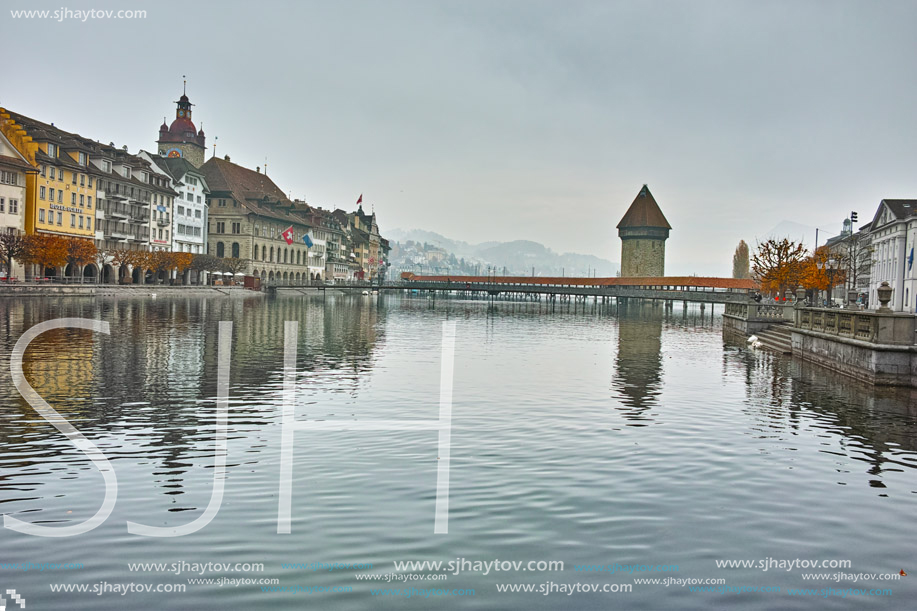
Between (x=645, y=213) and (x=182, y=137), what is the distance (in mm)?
95317

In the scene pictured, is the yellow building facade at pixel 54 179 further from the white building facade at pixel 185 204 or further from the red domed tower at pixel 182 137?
the red domed tower at pixel 182 137

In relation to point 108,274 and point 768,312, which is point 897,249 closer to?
point 768,312

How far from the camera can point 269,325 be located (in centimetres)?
4819

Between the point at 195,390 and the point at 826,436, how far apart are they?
628 inches

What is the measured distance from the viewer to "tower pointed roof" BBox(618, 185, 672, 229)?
16650cm

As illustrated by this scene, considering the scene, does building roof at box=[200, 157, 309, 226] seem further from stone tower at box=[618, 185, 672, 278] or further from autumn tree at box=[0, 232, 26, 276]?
stone tower at box=[618, 185, 672, 278]

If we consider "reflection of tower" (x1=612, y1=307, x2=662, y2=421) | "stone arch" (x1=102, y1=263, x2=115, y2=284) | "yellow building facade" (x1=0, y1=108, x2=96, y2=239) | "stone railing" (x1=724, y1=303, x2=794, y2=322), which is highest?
"yellow building facade" (x1=0, y1=108, x2=96, y2=239)

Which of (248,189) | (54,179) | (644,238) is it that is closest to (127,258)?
(54,179)

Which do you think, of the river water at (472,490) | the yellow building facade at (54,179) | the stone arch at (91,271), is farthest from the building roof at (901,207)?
the yellow building facade at (54,179)

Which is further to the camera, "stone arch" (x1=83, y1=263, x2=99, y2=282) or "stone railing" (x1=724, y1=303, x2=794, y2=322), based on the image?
"stone arch" (x1=83, y1=263, x2=99, y2=282)

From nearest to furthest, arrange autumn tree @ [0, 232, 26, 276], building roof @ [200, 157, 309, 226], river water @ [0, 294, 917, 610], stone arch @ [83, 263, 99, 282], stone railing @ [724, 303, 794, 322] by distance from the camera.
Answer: river water @ [0, 294, 917, 610] → stone railing @ [724, 303, 794, 322] → autumn tree @ [0, 232, 26, 276] → stone arch @ [83, 263, 99, 282] → building roof @ [200, 157, 309, 226]

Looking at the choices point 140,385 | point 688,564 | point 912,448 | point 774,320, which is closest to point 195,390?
point 140,385

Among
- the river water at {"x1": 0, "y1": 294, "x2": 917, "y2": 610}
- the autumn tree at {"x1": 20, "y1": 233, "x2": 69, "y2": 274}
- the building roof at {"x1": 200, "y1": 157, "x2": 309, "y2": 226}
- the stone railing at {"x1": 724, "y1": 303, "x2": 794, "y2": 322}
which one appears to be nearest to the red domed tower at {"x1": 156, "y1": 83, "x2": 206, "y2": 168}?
the building roof at {"x1": 200, "y1": 157, "x2": 309, "y2": 226}

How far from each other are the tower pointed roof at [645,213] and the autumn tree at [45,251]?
122625 millimetres
